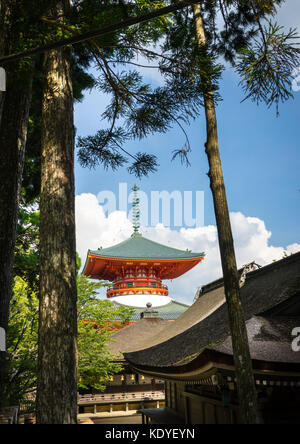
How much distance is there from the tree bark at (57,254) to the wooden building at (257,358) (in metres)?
1.96

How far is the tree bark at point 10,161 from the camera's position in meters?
4.18

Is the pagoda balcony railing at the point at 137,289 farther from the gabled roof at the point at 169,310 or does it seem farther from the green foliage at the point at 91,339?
the green foliage at the point at 91,339

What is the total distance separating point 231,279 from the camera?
3.62m

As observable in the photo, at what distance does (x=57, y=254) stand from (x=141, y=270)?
22.3 meters

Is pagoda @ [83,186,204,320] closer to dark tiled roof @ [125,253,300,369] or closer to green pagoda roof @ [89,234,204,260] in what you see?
green pagoda roof @ [89,234,204,260]

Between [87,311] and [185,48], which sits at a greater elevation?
[185,48]

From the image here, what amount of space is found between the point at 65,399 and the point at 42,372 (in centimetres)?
31

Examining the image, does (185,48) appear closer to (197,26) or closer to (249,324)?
(197,26)

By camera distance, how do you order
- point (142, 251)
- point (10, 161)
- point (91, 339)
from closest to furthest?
1. point (10, 161)
2. point (91, 339)
3. point (142, 251)

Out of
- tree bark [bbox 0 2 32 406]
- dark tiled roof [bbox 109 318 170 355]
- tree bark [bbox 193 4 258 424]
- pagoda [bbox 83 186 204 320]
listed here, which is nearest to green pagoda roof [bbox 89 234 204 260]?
pagoda [bbox 83 186 204 320]

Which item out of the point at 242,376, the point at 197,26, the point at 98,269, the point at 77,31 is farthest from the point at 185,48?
the point at 98,269

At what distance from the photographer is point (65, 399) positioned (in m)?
2.84

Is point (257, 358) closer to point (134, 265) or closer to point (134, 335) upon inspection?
point (134, 335)

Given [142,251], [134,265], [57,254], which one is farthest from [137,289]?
A: [57,254]
